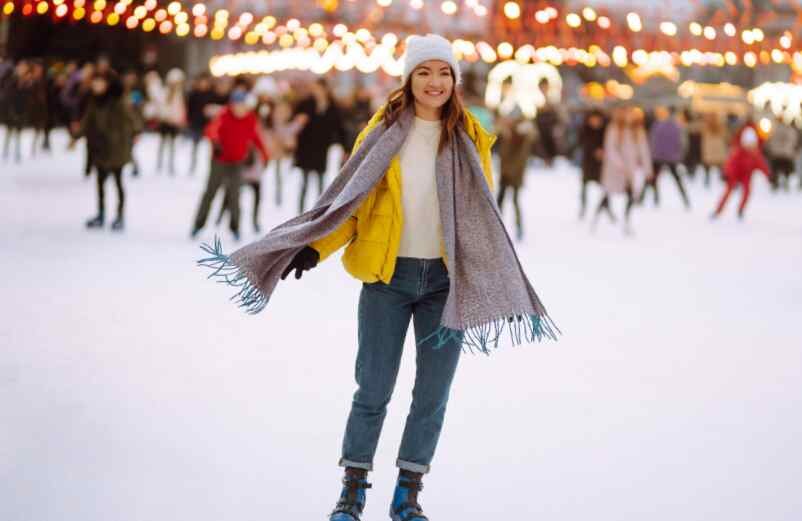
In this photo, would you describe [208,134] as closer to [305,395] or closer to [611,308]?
[611,308]

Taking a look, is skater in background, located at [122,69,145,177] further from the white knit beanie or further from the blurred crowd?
the white knit beanie

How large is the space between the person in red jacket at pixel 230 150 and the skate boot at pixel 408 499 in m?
7.19

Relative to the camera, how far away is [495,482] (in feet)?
13.3

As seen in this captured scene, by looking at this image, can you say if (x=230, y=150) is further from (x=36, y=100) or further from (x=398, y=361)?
(x=36, y=100)

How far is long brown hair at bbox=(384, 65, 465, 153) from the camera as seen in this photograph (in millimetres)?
3412

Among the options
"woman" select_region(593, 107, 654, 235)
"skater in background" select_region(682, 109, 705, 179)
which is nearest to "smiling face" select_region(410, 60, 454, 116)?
"woman" select_region(593, 107, 654, 235)

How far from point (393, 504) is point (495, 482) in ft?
1.92

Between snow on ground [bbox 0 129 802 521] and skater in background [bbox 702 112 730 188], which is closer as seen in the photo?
snow on ground [bbox 0 129 802 521]

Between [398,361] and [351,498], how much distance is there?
1.40ft

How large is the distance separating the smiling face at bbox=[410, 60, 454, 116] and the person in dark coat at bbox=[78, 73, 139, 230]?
25.1 ft

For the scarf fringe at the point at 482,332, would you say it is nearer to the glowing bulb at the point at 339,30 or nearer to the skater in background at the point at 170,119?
the skater in background at the point at 170,119

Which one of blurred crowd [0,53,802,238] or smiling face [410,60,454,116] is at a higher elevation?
smiling face [410,60,454,116]

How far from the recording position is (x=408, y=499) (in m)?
3.53

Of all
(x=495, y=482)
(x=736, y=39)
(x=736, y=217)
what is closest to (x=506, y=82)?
(x=736, y=39)
